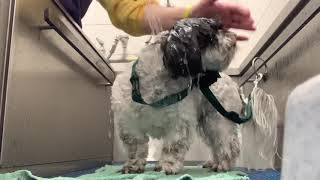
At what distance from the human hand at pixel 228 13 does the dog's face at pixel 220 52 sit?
31 millimetres

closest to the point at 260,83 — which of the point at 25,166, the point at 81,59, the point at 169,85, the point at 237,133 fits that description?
the point at 237,133

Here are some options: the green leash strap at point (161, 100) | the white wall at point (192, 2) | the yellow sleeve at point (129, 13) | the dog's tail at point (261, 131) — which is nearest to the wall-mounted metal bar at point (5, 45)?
the green leash strap at point (161, 100)

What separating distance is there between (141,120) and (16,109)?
0.34 metres

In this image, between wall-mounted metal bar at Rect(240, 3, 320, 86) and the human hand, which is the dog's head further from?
wall-mounted metal bar at Rect(240, 3, 320, 86)

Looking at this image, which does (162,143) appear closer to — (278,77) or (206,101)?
(206,101)

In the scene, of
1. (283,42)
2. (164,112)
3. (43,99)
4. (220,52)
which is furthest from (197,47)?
(43,99)

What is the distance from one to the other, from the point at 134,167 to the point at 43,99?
301 mm

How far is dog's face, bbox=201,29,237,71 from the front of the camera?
1.20m

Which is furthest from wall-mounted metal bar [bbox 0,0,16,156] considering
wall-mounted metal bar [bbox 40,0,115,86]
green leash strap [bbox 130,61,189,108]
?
green leash strap [bbox 130,61,189,108]

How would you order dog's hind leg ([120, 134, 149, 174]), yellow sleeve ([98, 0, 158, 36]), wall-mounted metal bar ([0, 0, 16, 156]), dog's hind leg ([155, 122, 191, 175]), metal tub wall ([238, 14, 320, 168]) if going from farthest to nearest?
1. yellow sleeve ([98, 0, 158, 36])
2. dog's hind leg ([120, 134, 149, 174])
3. dog's hind leg ([155, 122, 191, 175])
4. metal tub wall ([238, 14, 320, 168])
5. wall-mounted metal bar ([0, 0, 16, 156])

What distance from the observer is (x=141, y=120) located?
121 centimetres

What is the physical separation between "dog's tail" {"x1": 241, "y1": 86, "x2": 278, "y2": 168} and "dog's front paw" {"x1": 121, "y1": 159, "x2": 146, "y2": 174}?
35cm

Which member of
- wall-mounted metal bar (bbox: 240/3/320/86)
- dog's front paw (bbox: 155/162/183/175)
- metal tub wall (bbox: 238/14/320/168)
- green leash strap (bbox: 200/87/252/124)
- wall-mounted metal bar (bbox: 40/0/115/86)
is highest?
wall-mounted metal bar (bbox: 40/0/115/86)

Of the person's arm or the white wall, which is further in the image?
the white wall
